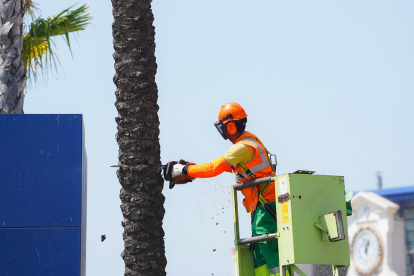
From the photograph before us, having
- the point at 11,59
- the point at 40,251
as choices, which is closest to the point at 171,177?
the point at 40,251

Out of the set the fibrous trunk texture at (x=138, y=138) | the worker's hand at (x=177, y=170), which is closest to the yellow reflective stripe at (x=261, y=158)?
the worker's hand at (x=177, y=170)

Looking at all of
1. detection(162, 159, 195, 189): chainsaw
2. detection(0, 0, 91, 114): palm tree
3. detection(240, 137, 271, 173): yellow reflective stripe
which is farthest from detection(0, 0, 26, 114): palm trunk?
detection(240, 137, 271, 173): yellow reflective stripe

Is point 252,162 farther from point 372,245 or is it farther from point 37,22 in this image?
point 372,245

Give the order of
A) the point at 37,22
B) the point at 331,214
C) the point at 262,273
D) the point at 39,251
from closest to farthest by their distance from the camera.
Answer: the point at 331,214, the point at 262,273, the point at 39,251, the point at 37,22

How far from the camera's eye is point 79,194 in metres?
7.66

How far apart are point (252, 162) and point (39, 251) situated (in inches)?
105

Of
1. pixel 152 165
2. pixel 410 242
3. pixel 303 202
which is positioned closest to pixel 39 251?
pixel 152 165

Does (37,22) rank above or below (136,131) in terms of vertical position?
above

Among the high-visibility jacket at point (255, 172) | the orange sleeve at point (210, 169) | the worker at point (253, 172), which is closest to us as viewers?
the worker at point (253, 172)

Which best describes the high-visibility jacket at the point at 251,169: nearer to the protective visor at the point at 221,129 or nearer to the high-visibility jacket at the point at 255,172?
the high-visibility jacket at the point at 255,172

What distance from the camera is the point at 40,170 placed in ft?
25.3

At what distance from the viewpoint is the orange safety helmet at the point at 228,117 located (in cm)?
750

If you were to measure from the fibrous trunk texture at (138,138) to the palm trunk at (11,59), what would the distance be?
3.69m

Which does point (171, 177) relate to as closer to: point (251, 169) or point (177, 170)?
point (177, 170)
